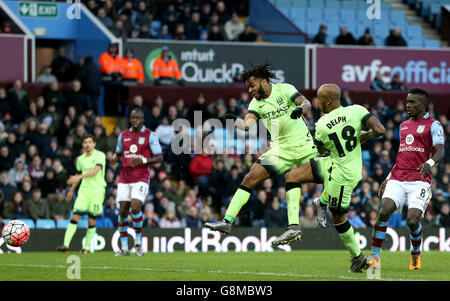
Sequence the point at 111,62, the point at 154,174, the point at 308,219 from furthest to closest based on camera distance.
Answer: the point at 111,62
the point at 154,174
the point at 308,219

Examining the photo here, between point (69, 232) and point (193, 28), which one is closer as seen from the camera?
point (69, 232)

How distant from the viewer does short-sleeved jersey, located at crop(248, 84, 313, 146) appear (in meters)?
13.0

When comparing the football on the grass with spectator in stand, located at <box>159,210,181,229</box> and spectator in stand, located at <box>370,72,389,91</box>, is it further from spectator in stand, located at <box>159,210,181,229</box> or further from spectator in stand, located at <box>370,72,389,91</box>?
spectator in stand, located at <box>370,72,389,91</box>

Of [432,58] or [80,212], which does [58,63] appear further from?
[432,58]

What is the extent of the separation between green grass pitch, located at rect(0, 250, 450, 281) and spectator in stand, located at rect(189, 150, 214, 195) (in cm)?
559

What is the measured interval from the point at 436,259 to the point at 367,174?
8812mm

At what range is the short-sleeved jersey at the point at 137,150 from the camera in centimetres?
1695

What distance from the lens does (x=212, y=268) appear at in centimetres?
1350

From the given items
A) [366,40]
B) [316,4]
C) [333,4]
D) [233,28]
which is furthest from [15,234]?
[333,4]

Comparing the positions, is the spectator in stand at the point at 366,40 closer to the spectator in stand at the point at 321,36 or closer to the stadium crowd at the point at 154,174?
the spectator in stand at the point at 321,36

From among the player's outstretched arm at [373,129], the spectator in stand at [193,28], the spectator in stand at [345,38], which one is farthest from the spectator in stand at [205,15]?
the player's outstretched arm at [373,129]

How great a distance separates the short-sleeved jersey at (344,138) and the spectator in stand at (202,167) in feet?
34.2

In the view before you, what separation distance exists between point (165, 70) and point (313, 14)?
7.25 metres

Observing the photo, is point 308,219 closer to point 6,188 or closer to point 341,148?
point 6,188
